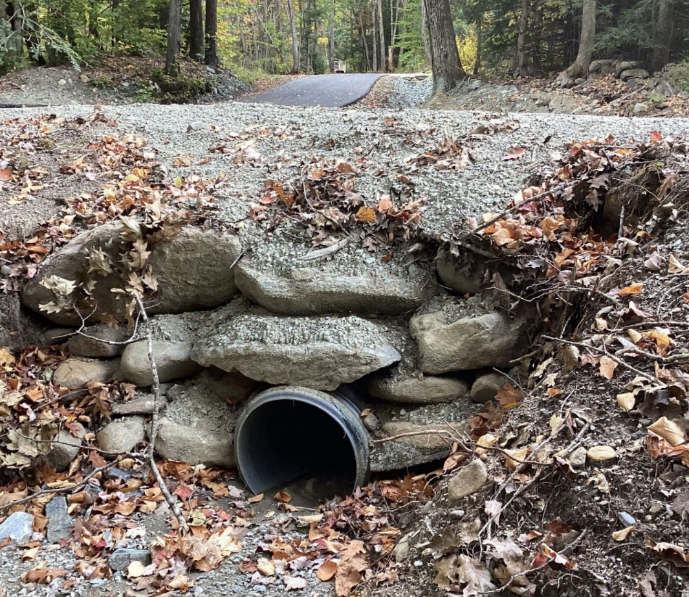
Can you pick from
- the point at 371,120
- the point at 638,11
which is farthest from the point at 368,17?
the point at 371,120

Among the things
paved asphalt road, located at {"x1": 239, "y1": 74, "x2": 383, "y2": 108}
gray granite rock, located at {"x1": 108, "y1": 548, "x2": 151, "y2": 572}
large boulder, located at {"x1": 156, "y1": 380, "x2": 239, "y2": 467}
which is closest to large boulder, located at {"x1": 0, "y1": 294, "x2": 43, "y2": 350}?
large boulder, located at {"x1": 156, "y1": 380, "x2": 239, "y2": 467}

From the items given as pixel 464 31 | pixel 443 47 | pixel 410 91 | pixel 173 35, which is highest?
pixel 464 31

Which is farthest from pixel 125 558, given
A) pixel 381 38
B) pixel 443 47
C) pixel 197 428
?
pixel 381 38

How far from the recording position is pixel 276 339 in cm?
429

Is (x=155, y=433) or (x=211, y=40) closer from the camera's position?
(x=155, y=433)

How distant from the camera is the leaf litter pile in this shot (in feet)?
7.77

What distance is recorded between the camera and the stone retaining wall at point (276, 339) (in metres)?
4.08

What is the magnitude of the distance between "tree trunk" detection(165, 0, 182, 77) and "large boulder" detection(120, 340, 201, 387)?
10.8m

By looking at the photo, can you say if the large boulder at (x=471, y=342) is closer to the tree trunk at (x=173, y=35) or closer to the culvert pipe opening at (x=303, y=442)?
the culvert pipe opening at (x=303, y=442)

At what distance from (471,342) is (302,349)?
3.87 ft

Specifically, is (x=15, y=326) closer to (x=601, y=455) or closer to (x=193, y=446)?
(x=193, y=446)

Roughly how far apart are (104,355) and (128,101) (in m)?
10.6

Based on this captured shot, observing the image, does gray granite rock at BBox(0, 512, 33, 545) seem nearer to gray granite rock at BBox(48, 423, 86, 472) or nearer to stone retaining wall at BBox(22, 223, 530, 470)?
gray granite rock at BBox(48, 423, 86, 472)

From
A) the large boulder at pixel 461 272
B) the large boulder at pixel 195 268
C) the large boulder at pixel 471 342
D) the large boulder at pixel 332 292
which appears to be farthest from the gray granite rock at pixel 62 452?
the large boulder at pixel 461 272
